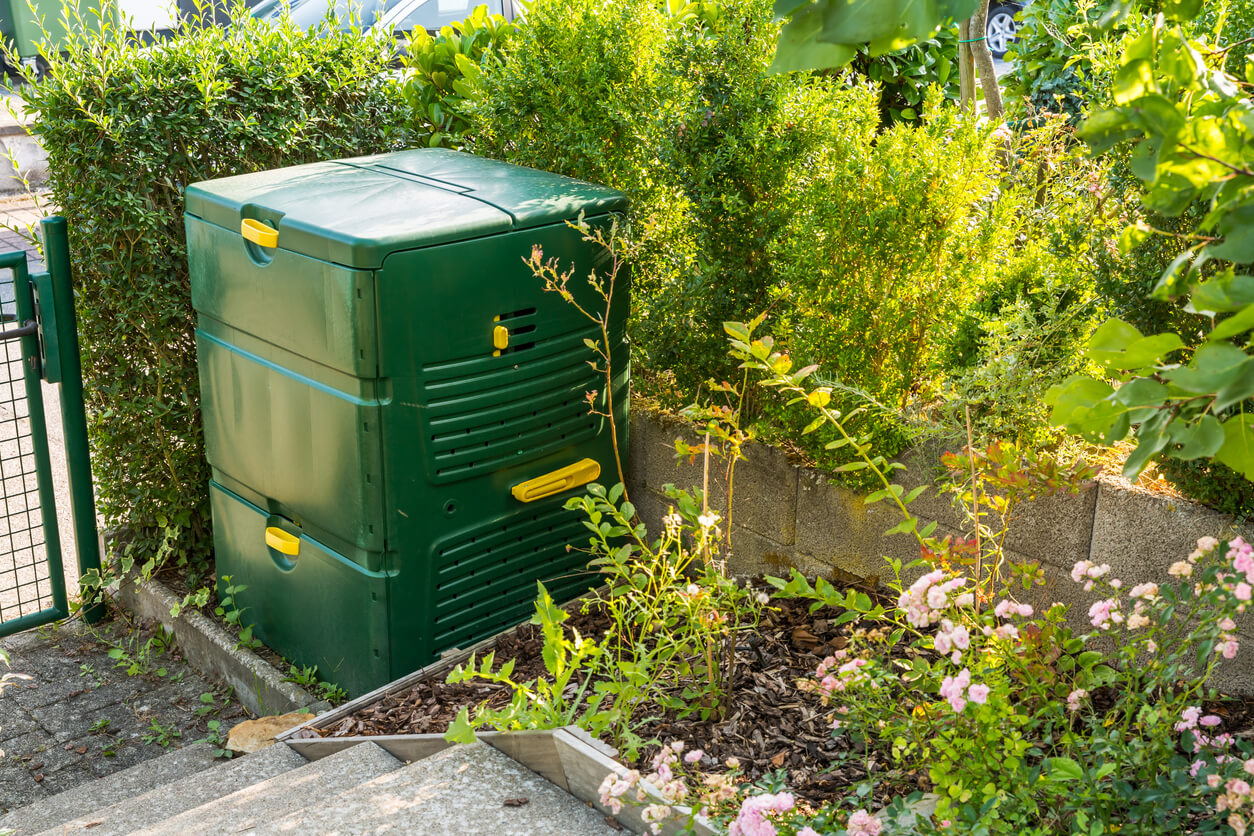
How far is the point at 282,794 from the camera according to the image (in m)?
2.82

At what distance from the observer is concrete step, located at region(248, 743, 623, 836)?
8.09 ft

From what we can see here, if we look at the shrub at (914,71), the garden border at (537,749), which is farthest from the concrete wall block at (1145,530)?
the shrub at (914,71)

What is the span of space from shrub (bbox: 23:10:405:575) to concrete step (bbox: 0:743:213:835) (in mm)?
1089

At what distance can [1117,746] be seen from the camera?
2.10 m

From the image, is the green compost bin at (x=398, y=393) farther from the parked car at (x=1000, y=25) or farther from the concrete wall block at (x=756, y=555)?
the parked car at (x=1000, y=25)

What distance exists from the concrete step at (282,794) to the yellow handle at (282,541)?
81 centimetres

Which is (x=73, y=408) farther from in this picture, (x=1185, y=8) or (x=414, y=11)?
(x=414, y=11)

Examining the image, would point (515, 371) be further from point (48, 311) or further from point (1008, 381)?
point (48, 311)

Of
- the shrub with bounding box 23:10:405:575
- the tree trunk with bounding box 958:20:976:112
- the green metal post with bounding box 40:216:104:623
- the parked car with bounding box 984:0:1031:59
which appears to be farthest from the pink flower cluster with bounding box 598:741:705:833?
→ the parked car with bounding box 984:0:1031:59

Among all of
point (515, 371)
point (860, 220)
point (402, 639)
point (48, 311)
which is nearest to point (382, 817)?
point (402, 639)

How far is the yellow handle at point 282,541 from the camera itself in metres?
3.68

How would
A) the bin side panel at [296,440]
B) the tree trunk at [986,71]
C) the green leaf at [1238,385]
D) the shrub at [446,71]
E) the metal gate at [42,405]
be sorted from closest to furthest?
the green leaf at [1238,385] < the bin side panel at [296,440] < the metal gate at [42,405] < the tree trunk at [986,71] < the shrub at [446,71]

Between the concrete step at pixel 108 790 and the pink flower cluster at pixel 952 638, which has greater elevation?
the pink flower cluster at pixel 952 638

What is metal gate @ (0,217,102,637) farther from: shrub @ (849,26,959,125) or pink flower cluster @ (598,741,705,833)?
shrub @ (849,26,959,125)
